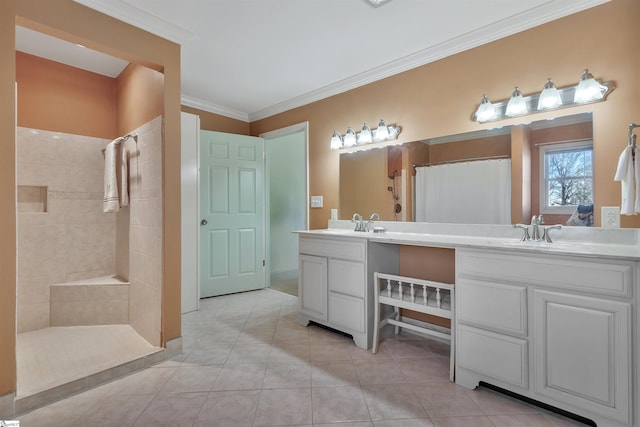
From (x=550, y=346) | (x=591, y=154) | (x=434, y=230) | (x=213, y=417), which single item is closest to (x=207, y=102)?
(x=434, y=230)

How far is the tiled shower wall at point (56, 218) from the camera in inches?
103

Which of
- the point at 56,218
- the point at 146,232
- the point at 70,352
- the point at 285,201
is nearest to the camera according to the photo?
the point at 70,352

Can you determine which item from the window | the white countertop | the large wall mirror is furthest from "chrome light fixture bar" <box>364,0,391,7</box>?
the white countertop

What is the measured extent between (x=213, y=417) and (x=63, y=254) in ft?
7.39

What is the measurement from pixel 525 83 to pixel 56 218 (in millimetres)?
3915

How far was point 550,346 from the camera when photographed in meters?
1.55

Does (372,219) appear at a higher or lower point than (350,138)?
lower

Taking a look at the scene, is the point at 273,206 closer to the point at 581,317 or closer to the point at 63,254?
the point at 63,254

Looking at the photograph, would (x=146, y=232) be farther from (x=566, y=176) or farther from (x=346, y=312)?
(x=566, y=176)

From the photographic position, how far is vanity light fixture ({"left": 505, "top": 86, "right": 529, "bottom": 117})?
2057mm

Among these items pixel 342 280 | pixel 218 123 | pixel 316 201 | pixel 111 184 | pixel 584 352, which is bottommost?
pixel 584 352

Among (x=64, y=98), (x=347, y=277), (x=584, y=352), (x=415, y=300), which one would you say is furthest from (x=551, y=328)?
(x=64, y=98)

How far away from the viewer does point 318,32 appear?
7.44 ft

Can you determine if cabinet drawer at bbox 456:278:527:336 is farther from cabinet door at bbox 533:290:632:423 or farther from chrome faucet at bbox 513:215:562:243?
chrome faucet at bbox 513:215:562:243
